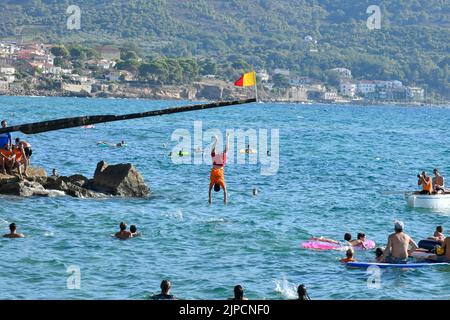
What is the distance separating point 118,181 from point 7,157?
14.2 ft

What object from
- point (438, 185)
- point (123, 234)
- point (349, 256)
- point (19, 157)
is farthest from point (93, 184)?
point (349, 256)

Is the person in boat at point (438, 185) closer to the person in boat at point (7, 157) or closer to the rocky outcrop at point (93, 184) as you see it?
the rocky outcrop at point (93, 184)

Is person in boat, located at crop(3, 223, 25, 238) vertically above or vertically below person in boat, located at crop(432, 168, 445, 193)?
below

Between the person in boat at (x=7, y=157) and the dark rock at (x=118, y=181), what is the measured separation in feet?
11.0

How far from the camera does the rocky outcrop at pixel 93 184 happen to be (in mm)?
33875

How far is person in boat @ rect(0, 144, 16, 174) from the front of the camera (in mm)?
33469

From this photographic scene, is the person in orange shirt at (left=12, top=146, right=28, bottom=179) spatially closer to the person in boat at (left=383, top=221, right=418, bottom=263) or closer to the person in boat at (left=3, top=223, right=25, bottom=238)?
the person in boat at (left=3, top=223, right=25, bottom=238)

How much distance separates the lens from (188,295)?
19.2m

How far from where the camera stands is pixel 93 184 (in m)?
35.8

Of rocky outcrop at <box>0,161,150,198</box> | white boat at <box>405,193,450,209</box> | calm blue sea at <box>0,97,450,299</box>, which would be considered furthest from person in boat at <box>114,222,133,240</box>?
white boat at <box>405,193,450,209</box>

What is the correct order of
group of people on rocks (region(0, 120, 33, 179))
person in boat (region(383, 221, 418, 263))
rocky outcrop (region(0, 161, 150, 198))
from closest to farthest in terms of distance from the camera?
1. person in boat (region(383, 221, 418, 263))
2. group of people on rocks (region(0, 120, 33, 179))
3. rocky outcrop (region(0, 161, 150, 198))

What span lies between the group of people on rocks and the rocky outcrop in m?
0.43

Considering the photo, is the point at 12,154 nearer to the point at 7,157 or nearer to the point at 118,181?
the point at 7,157

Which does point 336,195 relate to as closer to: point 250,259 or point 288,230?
point 288,230
